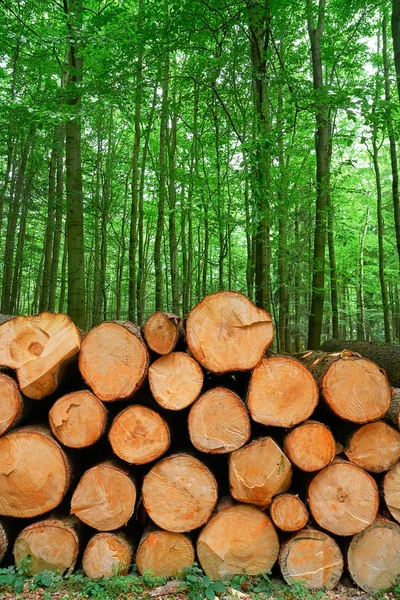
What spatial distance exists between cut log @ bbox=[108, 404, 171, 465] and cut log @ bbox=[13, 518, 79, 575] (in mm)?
620

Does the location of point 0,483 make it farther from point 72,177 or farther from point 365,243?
point 365,243

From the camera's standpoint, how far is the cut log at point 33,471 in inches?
106

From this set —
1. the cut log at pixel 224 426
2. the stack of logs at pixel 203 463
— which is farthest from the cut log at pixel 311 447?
the cut log at pixel 224 426

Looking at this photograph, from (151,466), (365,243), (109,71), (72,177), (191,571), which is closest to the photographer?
(191,571)

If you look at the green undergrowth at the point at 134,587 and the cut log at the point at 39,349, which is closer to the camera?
the green undergrowth at the point at 134,587

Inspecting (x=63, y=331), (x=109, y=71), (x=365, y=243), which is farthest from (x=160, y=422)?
(x=365, y=243)

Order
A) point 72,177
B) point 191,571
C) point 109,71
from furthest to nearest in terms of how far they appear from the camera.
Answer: point 72,177 → point 109,71 → point 191,571

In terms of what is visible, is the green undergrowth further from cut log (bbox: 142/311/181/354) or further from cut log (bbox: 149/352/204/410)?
cut log (bbox: 142/311/181/354)

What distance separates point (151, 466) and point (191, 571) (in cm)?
70

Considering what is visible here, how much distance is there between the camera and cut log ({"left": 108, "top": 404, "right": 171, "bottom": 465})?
2.68 m

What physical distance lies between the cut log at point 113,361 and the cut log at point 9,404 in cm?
48

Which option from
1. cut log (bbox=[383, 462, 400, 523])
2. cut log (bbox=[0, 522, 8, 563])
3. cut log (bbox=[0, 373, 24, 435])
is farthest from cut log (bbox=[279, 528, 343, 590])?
cut log (bbox=[0, 373, 24, 435])

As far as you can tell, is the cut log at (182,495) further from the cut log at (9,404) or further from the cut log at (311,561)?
the cut log at (9,404)

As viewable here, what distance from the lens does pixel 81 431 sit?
8.84 ft
